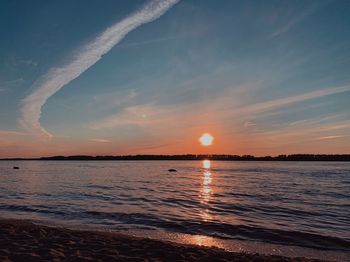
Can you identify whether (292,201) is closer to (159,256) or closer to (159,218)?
(159,218)

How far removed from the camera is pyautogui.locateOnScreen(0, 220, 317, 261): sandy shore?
1090cm

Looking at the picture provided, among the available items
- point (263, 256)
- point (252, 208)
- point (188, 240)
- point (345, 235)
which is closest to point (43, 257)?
point (188, 240)

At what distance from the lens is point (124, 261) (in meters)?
10.5

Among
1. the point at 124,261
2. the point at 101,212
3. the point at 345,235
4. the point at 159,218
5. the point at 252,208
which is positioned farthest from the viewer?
the point at 252,208

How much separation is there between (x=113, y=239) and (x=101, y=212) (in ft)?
26.5

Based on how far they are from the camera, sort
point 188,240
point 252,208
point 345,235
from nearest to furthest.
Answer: point 188,240 < point 345,235 < point 252,208

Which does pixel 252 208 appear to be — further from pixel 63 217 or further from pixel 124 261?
pixel 124 261

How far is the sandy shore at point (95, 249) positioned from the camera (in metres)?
10.9

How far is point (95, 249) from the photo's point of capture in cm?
1184

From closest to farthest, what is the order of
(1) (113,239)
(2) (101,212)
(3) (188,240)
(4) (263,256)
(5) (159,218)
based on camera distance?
(4) (263,256)
(1) (113,239)
(3) (188,240)
(5) (159,218)
(2) (101,212)

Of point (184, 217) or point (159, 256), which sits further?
point (184, 217)

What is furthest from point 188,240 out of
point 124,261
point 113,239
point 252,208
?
point 252,208

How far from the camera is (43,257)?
10703 mm

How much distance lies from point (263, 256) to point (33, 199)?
2160 cm
